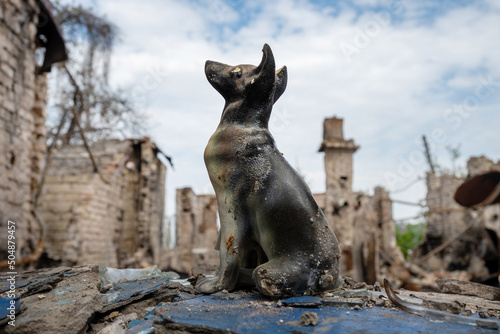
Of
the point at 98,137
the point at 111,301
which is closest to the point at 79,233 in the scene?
the point at 98,137

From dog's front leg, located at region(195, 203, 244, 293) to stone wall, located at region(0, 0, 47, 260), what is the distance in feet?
12.0

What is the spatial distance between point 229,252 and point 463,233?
9.58 metres

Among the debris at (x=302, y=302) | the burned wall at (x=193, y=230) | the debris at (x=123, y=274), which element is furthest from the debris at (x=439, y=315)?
the burned wall at (x=193, y=230)

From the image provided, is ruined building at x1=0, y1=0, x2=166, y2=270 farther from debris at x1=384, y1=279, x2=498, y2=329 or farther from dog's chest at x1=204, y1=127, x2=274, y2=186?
debris at x1=384, y1=279, x2=498, y2=329

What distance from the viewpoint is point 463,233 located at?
9.84m

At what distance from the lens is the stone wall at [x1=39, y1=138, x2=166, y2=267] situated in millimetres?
8188

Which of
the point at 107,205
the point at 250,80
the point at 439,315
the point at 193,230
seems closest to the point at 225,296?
the point at 439,315

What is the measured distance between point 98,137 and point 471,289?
12.0 meters

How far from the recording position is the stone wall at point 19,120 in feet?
15.9

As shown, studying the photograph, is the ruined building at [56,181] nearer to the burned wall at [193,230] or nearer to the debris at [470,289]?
the burned wall at [193,230]

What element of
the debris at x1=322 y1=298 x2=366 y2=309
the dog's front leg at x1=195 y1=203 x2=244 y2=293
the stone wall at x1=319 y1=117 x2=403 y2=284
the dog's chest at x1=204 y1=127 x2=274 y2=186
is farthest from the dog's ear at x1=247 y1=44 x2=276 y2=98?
the stone wall at x1=319 y1=117 x2=403 y2=284

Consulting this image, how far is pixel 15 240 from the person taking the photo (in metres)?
5.06

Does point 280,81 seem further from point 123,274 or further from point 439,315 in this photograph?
point 123,274

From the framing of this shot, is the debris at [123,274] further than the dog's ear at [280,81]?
Yes
